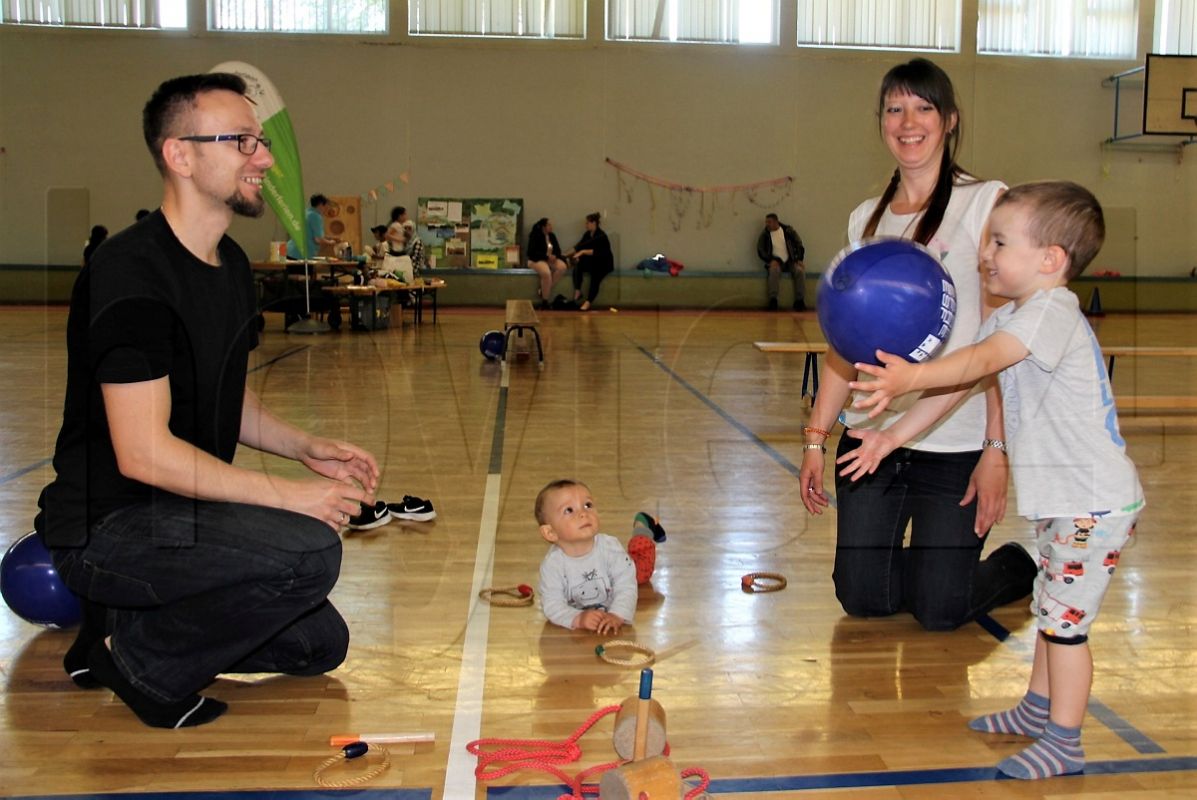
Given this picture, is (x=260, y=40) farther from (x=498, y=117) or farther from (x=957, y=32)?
(x=957, y=32)

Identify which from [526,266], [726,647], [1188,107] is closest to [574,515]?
[726,647]

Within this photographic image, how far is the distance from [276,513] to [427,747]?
642 mm

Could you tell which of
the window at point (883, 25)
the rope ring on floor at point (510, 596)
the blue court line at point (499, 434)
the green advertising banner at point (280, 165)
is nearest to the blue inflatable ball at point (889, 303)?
the rope ring on floor at point (510, 596)

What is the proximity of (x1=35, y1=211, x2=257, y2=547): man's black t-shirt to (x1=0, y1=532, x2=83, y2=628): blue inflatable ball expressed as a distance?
0.49m

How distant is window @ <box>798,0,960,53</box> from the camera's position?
1753 cm

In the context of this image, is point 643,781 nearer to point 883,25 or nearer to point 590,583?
point 590,583

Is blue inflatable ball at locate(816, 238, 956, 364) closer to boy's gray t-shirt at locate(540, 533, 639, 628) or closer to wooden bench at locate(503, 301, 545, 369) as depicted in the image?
boy's gray t-shirt at locate(540, 533, 639, 628)

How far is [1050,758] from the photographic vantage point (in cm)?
233

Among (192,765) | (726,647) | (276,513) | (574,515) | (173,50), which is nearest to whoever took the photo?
(192,765)

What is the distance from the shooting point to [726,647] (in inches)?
123

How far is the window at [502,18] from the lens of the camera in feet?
56.4

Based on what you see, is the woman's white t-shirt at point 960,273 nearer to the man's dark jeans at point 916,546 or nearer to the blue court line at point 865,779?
the man's dark jeans at point 916,546

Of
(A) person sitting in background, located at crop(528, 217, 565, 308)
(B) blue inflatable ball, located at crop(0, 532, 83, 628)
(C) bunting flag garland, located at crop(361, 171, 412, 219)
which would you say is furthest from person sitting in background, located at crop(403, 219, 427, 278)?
(B) blue inflatable ball, located at crop(0, 532, 83, 628)

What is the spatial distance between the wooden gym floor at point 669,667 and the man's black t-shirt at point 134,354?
0.53m
